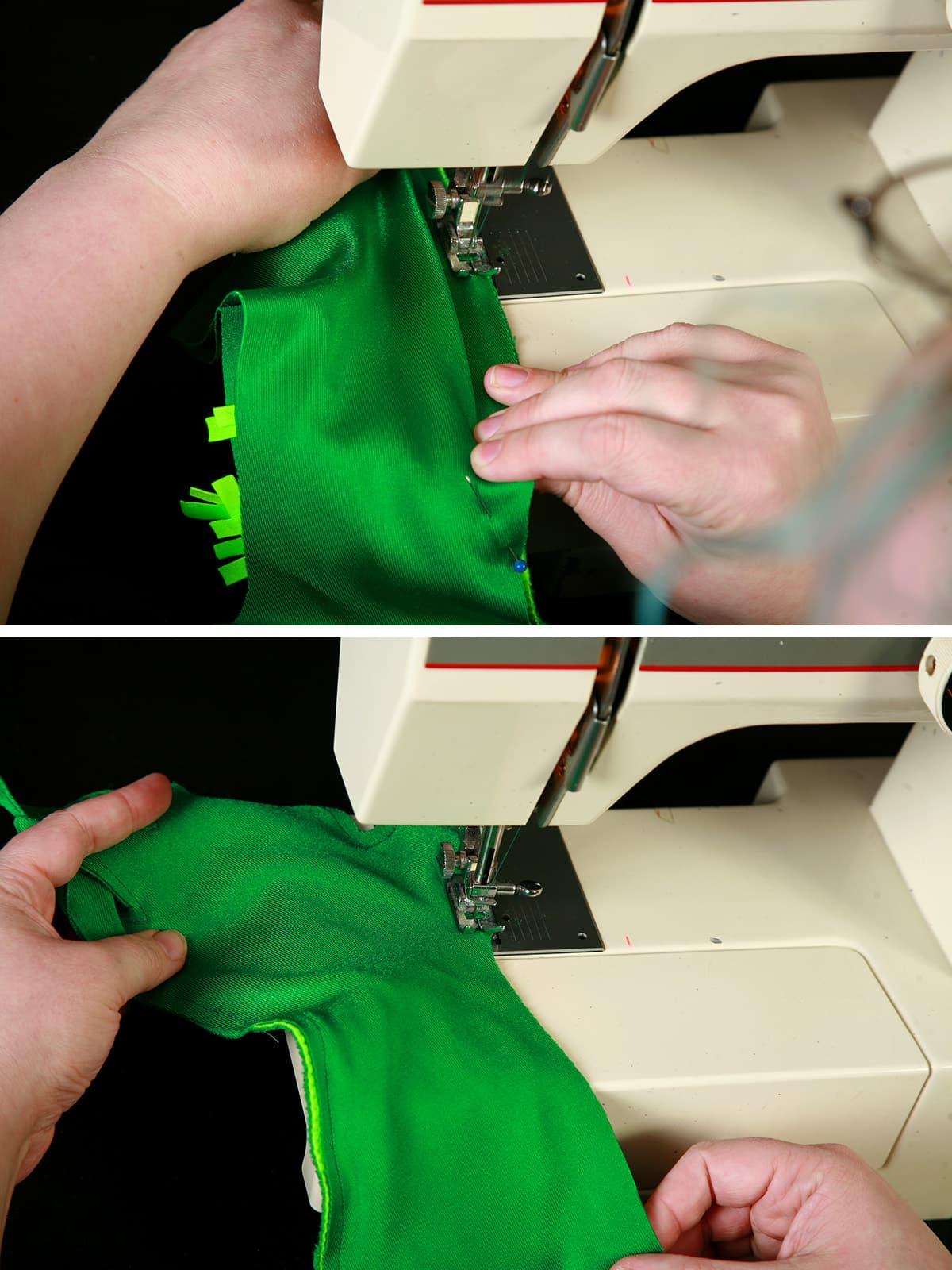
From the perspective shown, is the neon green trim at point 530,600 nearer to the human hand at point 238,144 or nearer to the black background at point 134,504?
the black background at point 134,504

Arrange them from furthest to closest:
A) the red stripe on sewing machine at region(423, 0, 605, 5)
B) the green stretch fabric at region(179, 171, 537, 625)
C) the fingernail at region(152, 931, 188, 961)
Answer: the fingernail at region(152, 931, 188, 961) < the green stretch fabric at region(179, 171, 537, 625) < the red stripe on sewing machine at region(423, 0, 605, 5)

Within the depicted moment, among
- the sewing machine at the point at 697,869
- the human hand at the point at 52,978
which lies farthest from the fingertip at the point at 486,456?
the human hand at the point at 52,978

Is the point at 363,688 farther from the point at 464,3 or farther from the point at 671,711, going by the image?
the point at 464,3

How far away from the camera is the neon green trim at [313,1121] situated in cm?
85

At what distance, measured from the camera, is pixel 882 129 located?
3.51 feet

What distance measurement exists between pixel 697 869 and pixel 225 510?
41 cm

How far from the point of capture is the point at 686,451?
31.2 inches

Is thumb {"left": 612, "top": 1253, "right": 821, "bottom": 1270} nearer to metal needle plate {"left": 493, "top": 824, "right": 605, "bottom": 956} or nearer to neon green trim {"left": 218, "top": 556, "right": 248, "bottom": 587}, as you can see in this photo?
metal needle plate {"left": 493, "top": 824, "right": 605, "bottom": 956}

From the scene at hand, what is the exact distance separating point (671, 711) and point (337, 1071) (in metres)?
0.28

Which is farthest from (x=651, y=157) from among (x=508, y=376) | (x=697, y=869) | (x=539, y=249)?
(x=697, y=869)

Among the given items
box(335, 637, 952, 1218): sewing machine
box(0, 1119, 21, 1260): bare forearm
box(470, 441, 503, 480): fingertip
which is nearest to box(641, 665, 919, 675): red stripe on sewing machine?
box(335, 637, 952, 1218): sewing machine

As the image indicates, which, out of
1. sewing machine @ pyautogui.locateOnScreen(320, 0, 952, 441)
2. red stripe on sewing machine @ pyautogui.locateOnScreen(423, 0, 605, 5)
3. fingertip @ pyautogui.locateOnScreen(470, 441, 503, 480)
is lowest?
fingertip @ pyautogui.locateOnScreen(470, 441, 503, 480)

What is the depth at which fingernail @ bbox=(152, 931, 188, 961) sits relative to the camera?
3.07 feet

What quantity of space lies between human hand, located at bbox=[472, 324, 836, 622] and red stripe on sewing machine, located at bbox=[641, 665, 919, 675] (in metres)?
0.03
